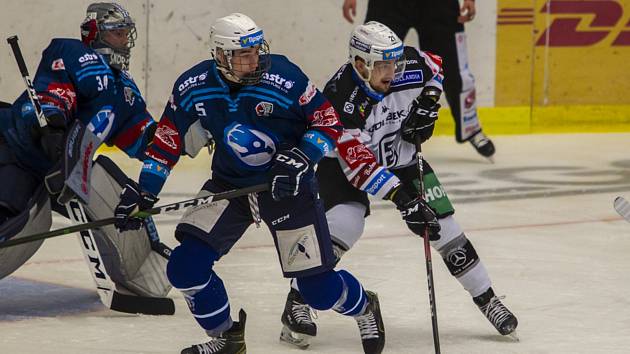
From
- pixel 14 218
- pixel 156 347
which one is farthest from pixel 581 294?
pixel 14 218

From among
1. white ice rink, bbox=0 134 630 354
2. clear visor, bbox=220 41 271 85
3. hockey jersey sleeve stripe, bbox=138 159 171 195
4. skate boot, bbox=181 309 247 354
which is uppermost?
clear visor, bbox=220 41 271 85

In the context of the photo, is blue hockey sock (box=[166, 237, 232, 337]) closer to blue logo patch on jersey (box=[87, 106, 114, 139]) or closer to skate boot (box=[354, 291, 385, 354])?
skate boot (box=[354, 291, 385, 354])

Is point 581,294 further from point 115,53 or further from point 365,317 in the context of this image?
point 115,53

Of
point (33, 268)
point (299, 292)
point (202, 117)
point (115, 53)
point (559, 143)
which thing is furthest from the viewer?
point (559, 143)

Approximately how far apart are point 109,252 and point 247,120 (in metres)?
1.03

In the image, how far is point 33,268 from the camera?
5.40 m

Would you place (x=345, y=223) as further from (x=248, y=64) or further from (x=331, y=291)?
(x=248, y=64)

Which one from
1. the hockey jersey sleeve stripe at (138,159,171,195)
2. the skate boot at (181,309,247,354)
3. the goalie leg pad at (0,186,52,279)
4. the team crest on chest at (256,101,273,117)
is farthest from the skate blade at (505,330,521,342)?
the goalie leg pad at (0,186,52,279)

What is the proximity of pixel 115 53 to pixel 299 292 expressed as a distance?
1.19 m

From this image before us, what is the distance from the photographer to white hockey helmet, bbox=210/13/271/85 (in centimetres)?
→ 389

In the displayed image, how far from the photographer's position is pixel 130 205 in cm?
395

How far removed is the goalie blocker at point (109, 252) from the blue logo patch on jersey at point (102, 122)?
0.10 metres

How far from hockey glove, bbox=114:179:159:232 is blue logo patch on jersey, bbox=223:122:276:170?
28cm

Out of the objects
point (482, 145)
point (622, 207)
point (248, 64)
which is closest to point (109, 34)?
point (248, 64)
